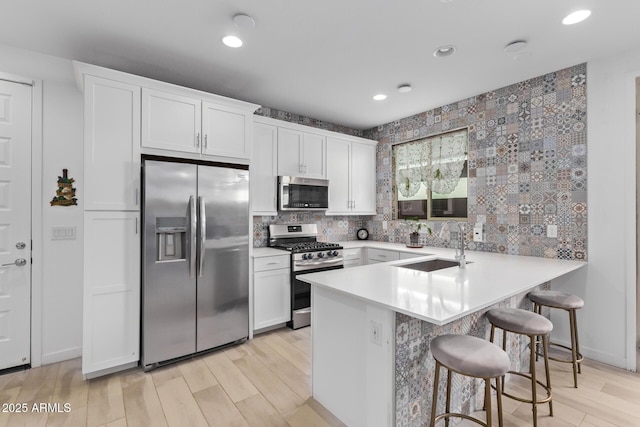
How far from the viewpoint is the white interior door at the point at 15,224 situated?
8.06 feet

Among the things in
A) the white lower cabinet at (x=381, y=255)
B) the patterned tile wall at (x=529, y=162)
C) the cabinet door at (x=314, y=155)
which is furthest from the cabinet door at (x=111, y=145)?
the patterned tile wall at (x=529, y=162)

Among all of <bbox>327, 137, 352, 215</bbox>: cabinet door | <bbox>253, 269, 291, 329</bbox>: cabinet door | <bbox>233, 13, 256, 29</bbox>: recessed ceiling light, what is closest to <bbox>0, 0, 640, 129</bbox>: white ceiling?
<bbox>233, 13, 256, 29</bbox>: recessed ceiling light

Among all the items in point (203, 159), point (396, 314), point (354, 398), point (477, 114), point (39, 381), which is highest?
point (477, 114)

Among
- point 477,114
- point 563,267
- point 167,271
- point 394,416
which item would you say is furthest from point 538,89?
point 167,271

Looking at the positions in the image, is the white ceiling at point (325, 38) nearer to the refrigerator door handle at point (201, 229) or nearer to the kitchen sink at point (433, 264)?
the refrigerator door handle at point (201, 229)

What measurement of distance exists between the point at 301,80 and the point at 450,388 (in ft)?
9.32

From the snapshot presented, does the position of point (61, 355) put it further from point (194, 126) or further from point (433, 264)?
point (433, 264)

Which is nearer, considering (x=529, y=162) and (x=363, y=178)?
(x=529, y=162)

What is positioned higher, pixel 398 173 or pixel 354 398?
pixel 398 173

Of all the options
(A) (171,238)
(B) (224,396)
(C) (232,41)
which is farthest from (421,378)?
(C) (232,41)

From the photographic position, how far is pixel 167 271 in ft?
8.39

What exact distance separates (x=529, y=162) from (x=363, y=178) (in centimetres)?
211

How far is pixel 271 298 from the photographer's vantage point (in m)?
3.30

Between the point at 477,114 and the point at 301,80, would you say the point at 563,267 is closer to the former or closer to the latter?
the point at 477,114
